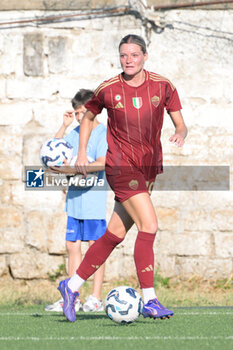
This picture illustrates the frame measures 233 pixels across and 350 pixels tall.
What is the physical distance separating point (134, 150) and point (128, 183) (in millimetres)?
250

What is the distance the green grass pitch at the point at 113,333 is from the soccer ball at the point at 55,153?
137 centimetres

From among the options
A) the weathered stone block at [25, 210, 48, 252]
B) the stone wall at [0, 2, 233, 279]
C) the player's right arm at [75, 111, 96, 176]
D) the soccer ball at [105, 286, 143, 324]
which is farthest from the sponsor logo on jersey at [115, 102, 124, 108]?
the weathered stone block at [25, 210, 48, 252]

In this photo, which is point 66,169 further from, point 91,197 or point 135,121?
point 135,121

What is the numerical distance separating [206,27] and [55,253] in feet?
10.1

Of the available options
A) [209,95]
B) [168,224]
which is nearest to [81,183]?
[168,224]

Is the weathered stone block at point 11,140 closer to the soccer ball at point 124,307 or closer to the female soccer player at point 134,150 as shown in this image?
the female soccer player at point 134,150

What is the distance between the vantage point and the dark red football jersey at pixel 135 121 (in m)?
5.01

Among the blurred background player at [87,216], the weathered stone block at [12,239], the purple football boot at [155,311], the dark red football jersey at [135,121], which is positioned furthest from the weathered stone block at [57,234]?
the purple football boot at [155,311]

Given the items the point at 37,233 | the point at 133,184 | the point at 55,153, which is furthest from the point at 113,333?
the point at 37,233

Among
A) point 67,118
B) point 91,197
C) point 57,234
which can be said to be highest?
point 67,118

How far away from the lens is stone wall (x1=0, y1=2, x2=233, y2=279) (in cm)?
795

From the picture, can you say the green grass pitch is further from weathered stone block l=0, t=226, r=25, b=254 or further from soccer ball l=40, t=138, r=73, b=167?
weathered stone block l=0, t=226, r=25, b=254

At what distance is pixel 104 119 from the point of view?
8094 millimetres

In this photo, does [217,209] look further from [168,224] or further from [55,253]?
[55,253]
